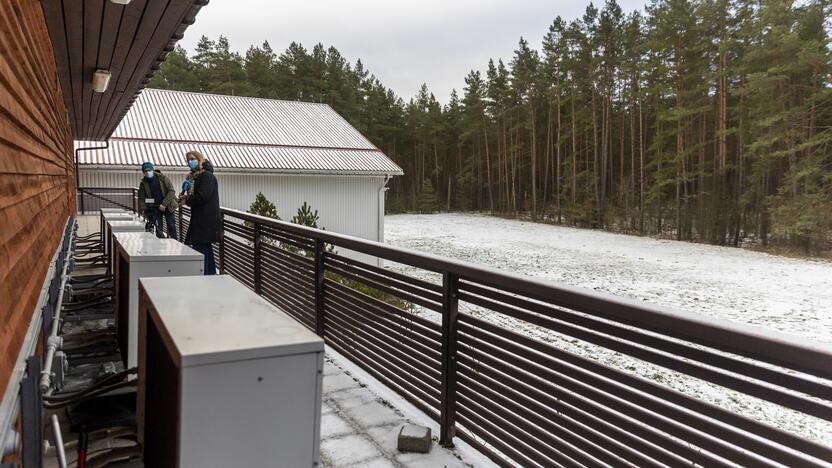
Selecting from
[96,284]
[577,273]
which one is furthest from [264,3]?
[96,284]

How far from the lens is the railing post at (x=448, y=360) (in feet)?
9.01

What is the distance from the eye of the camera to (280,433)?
129 centimetres

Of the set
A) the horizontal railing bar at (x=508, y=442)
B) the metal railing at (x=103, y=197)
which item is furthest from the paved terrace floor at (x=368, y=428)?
the metal railing at (x=103, y=197)

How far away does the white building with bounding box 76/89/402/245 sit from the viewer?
17.4 m

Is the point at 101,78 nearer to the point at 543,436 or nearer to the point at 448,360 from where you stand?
the point at 448,360

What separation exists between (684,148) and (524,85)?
14.1 meters

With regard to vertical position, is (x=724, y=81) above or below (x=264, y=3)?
below

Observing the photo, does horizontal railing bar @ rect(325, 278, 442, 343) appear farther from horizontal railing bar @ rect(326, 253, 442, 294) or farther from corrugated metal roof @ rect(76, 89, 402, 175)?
corrugated metal roof @ rect(76, 89, 402, 175)

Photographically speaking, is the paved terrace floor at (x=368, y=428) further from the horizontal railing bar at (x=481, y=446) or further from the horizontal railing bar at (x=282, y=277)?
the horizontal railing bar at (x=282, y=277)

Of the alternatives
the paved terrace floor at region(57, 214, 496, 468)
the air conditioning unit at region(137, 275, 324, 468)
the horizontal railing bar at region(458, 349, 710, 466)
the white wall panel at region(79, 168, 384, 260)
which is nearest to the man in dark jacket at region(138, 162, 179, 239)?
the paved terrace floor at region(57, 214, 496, 468)

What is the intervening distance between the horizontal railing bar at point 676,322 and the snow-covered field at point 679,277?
3.76 m

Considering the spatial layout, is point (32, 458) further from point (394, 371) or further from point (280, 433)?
point (394, 371)

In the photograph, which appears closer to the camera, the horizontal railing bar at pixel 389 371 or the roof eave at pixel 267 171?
the horizontal railing bar at pixel 389 371

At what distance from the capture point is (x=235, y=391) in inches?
48.1
